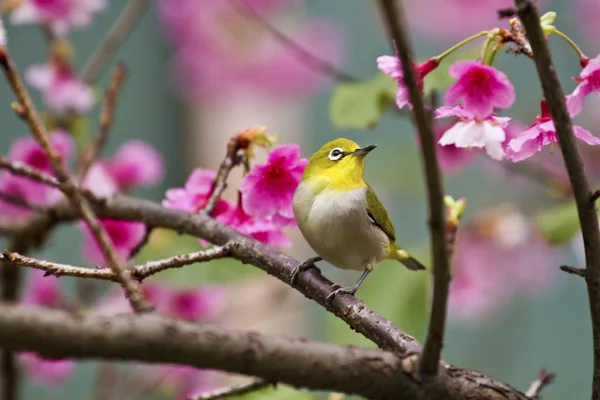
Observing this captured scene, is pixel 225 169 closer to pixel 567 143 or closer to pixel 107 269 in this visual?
pixel 107 269

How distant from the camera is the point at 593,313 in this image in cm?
48

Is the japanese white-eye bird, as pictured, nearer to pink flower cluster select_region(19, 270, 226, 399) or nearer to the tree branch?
the tree branch

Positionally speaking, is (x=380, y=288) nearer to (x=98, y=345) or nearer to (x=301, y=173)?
(x=301, y=173)

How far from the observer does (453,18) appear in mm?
1938

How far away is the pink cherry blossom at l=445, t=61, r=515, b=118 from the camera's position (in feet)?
1.79

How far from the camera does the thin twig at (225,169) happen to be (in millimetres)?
713

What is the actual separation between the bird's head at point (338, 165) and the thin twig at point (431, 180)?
13.8 inches

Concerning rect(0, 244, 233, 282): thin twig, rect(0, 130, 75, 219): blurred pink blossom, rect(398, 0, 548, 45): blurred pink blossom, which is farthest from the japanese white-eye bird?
rect(398, 0, 548, 45): blurred pink blossom

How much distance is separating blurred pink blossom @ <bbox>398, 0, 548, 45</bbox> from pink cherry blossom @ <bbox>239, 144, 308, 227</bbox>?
1289 millimetres

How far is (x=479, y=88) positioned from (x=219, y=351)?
0.96 feet

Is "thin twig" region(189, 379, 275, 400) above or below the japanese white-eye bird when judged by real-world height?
below

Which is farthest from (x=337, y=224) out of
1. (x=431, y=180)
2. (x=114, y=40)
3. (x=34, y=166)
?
(x=114, y=40)

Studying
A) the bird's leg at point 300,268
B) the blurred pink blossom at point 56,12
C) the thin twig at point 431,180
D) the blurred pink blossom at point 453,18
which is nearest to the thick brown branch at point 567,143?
the thin twig at point 431,180

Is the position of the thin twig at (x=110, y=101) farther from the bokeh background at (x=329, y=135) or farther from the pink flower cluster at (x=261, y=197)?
the bokeh background at (x=329, y=135)
